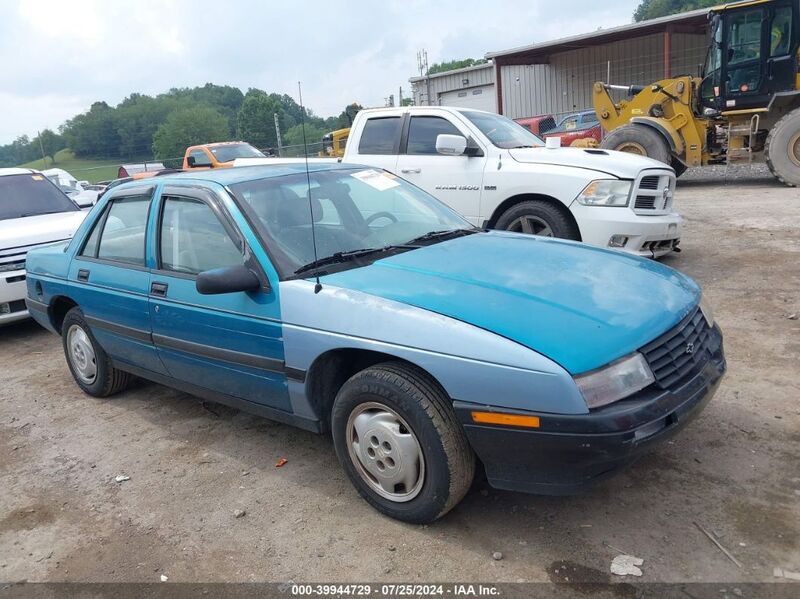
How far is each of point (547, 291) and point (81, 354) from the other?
3.62 m

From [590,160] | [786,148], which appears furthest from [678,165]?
[590,160]

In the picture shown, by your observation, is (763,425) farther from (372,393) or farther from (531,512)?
(372,393)

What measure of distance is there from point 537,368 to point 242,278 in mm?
1499

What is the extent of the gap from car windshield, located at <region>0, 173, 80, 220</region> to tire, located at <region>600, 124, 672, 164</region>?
988cm

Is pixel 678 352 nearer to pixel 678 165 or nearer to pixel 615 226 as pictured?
pixel 615 226

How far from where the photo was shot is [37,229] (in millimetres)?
6949

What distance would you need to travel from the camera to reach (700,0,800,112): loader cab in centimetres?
1145

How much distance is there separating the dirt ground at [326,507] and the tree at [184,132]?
27.0ft

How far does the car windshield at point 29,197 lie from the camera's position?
7613 millimetres

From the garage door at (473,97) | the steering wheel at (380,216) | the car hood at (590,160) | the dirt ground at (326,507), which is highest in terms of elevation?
the garage door at (473,97)

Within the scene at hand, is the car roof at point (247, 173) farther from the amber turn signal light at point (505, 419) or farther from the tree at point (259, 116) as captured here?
the amber turn signal light at point (505, 419)

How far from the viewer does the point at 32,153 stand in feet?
87.8

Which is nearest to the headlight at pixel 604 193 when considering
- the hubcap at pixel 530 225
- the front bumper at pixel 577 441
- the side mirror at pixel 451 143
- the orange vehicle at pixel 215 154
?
the hubcap at pixel 530 225

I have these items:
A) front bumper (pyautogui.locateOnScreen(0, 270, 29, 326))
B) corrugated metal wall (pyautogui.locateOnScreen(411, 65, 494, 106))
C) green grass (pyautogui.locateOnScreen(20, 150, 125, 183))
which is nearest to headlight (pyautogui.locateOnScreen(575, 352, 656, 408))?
front bumper (pyautogui.locateOnScreen(0, 270, 29, 326))
